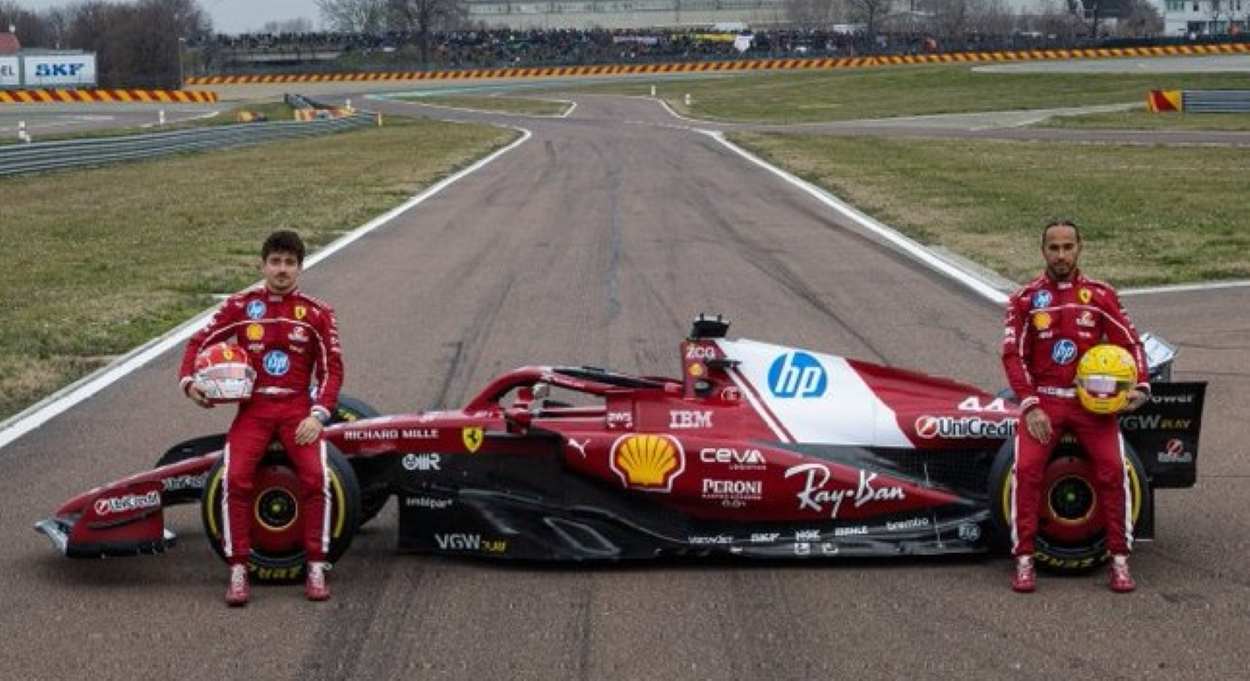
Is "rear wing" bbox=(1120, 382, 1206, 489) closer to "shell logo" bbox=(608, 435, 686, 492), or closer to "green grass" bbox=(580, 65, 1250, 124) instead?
"shell logo" bbox=(608, 435, 686, 492)

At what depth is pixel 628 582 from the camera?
7.98 meters

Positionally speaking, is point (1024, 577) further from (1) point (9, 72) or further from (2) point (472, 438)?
(1) point (9, 72)

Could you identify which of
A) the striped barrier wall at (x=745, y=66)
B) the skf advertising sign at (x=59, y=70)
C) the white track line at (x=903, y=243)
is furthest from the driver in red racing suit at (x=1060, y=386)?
the striped barrier wall at (x=745, y=66)

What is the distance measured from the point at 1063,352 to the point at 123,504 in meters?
4.23

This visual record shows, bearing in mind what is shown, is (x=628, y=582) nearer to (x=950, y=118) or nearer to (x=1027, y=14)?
(x=950, y=118)

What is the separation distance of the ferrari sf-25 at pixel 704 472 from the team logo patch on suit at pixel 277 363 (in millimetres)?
350

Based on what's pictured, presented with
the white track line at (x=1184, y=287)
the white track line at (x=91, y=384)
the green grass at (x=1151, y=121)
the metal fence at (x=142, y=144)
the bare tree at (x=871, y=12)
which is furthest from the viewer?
the bare tree at (x=871, y=12)

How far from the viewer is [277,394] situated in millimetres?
7926

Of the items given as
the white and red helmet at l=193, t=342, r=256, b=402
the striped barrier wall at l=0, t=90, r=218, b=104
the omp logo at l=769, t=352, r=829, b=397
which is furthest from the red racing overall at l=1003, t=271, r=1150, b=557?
the striped barrier wall at l=0, t=90, r=218, b=104

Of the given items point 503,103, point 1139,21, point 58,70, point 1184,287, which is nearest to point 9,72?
A: point 58,70

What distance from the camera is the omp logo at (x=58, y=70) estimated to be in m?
93.6

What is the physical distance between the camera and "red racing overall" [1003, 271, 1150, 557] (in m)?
7.72

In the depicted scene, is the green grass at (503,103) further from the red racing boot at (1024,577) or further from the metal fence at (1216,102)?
the red racing boot at (1024,577)

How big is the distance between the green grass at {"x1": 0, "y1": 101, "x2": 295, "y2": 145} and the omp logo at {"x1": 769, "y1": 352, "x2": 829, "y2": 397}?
4224 centimetres
